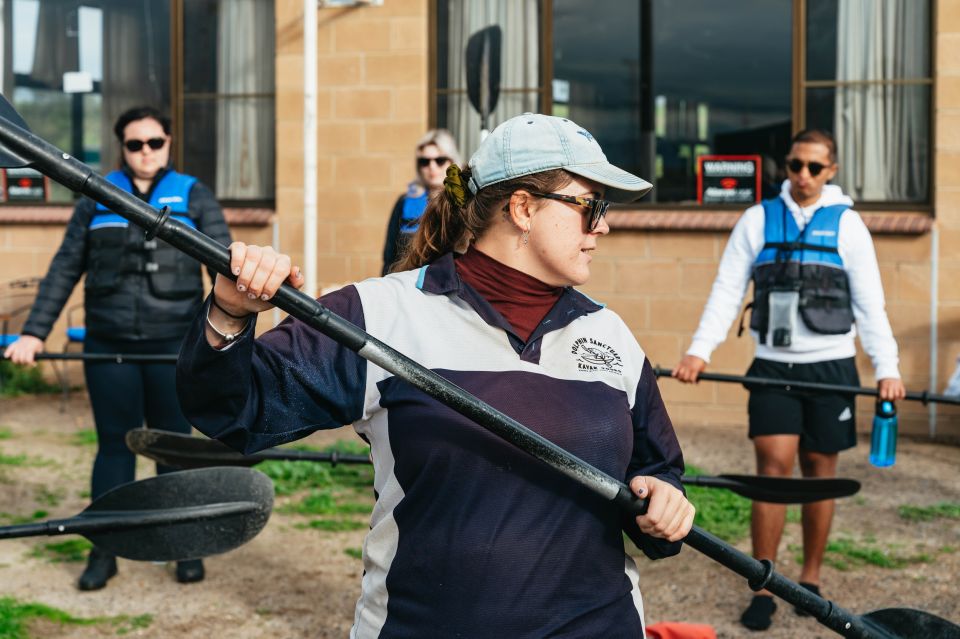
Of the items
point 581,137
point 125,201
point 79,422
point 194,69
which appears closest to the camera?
point 125,201

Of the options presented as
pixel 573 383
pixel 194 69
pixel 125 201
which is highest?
pixel 194 69

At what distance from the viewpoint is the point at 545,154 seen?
2.54m

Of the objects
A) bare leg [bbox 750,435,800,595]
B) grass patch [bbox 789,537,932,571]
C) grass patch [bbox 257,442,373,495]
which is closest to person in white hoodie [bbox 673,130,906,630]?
bare leg [bbox 750,435,800,595]

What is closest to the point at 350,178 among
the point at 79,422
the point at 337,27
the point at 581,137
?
the point at 337,27

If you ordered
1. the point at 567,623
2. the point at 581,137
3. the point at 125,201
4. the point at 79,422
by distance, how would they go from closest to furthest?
the point at 125,201
the point at 567,623
the point at 581,137
the point at 79,422

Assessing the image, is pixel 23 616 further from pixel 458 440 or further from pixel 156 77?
pixel 156 77

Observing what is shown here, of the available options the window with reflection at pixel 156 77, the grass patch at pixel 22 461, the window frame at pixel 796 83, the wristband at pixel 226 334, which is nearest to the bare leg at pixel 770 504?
the wristband at pixel 226 334

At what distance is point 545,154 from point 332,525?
415 cm

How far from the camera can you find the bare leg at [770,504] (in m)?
5.18

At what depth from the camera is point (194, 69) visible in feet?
33.8

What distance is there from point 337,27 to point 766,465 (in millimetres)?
5598

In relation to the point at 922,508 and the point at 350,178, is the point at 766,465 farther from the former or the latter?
the point at 350,178

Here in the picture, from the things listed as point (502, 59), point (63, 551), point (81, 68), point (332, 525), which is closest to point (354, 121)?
point (502, 59)

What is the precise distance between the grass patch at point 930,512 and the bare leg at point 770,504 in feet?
5.51
